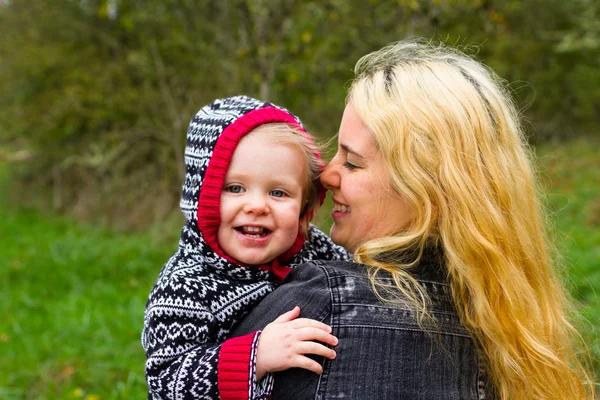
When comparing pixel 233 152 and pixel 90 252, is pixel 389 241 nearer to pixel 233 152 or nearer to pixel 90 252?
pixel 233 152

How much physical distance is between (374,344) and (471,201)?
481mm

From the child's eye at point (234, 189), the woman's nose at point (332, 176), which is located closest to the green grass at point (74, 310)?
the child's eye at point (234, 189)

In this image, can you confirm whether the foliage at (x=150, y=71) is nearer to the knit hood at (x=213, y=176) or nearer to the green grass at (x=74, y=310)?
the green grass at (x=74, y=310)

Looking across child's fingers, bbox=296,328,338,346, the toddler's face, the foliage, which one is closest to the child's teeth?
the toddler's face

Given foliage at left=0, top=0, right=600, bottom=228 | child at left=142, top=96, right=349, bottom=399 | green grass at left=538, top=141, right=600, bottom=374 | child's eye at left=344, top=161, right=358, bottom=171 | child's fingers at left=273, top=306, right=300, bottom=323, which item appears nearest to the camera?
child's fingers at left=273, top=306, right=300, bottom=323

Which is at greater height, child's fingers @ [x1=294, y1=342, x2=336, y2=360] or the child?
the child

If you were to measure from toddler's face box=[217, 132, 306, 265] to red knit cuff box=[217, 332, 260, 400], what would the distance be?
1.24 feet

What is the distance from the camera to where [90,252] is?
7.40 meters

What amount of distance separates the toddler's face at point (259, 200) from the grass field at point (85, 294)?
3.79ft

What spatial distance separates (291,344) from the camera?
177 cm

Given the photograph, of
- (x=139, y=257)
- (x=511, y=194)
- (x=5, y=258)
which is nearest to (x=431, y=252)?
(x=511, y=194)

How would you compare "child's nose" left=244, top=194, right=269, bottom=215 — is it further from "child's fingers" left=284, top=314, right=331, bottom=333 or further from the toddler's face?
"child's fingers" left=284, top=314, right=331, bottom=333

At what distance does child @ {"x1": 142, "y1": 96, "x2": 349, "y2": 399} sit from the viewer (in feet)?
6.42

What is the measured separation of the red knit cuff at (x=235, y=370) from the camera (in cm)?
184
